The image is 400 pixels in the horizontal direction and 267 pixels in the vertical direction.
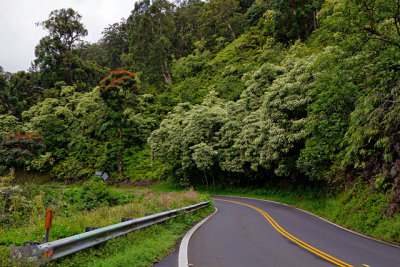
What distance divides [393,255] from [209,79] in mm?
40610

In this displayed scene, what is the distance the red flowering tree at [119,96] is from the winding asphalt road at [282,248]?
27538 millimetres

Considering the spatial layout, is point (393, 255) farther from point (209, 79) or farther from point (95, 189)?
point (209, 79)

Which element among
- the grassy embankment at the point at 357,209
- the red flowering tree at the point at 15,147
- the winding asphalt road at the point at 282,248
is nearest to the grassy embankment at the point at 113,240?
the winding asphalt road at the point at 282,248

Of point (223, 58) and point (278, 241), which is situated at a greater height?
point (223, 58)

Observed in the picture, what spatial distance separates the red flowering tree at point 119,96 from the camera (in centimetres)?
3316

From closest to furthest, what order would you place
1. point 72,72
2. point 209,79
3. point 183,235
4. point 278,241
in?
point 278,241
point 183,235
point 209,79
point 72,72

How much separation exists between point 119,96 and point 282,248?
31.7 metres

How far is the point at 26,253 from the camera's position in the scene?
374 cm

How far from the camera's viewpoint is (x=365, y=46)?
11.0 meters

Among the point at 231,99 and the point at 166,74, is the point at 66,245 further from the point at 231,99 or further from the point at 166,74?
the point at 166,74

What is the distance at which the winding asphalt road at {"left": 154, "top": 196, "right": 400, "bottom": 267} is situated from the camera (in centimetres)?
562

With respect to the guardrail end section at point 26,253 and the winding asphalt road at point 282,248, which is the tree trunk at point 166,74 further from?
the guardrail end section at point 26,253

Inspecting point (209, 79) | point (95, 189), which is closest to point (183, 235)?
point (95, 189)

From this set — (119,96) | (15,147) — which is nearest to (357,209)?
(119,96)
